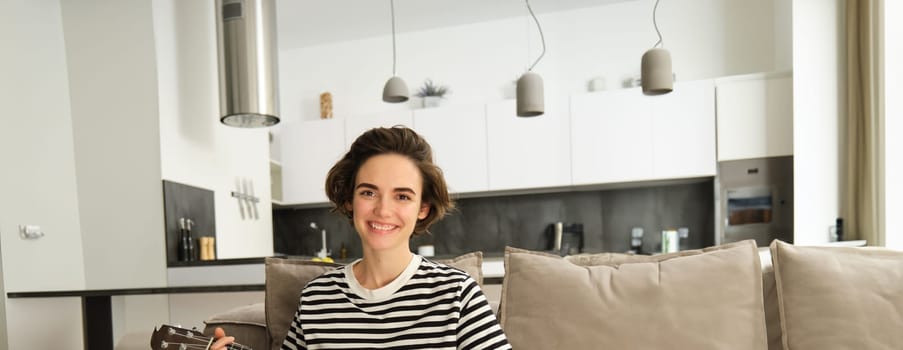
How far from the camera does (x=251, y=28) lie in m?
3.03

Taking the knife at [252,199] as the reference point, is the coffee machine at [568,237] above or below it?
below

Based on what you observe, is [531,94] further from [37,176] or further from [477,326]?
[37,176]

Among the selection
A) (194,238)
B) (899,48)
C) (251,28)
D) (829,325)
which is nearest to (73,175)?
(194,238)

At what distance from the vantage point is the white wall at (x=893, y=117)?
2910mm

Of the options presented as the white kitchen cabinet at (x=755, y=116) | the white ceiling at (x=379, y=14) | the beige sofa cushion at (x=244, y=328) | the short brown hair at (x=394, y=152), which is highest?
the white ceiling at (x=379, y=14)

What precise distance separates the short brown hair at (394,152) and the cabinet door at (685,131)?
307cm

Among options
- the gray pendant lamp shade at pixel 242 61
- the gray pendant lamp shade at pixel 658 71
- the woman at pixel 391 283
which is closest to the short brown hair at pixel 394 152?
the woman at pixel 391 283

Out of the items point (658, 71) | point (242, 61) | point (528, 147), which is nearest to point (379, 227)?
point (658, 71)

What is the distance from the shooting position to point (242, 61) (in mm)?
3004

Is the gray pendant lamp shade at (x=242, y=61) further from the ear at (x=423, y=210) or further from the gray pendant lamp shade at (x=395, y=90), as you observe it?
the ear at (x=423, y=210)

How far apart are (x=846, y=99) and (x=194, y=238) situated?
3.88m

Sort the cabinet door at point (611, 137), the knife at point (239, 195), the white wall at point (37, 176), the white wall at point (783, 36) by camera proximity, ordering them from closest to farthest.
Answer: the white wall at point (37, 176) < the knife at point (239, 195) < the white wall at point (783, 36) < the cabinet door at point (611, 137)

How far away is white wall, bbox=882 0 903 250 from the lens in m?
2.91

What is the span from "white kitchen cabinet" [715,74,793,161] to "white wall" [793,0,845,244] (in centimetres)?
31
